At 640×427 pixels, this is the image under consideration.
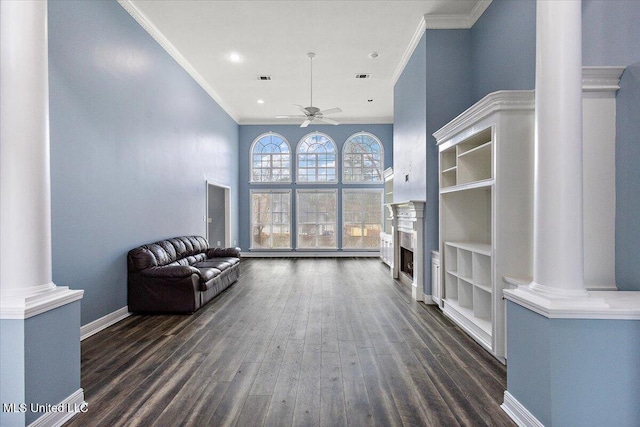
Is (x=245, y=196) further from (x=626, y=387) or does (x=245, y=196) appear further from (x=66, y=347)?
(x=626, y=387)

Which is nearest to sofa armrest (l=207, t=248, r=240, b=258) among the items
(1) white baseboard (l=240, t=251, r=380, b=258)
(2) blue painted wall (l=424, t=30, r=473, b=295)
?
(1) white baseboard (l=240, t=251, r=380, b=258)

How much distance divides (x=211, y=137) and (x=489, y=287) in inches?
246

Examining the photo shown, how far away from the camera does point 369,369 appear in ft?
8.82

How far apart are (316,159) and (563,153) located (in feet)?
26.3

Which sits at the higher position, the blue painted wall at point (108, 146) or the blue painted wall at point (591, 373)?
the blue painted wall at point (108, 146)

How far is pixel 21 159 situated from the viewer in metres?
1.90

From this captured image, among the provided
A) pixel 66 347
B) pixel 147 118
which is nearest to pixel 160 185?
pixel 147 118

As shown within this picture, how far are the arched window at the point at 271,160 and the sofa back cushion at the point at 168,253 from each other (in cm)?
386

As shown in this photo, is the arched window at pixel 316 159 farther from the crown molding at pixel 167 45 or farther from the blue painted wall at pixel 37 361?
the blue painted wall at pixel 37 361

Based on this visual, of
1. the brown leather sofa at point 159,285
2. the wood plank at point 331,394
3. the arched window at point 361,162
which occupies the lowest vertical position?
the wood plank at point 331,394

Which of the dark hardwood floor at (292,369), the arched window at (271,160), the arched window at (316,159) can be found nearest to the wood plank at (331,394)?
the dark hardwood floor at (292,369)

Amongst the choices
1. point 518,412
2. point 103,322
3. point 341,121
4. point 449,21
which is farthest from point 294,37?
point 518,412

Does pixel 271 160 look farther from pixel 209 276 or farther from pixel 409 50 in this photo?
pixel 209 276

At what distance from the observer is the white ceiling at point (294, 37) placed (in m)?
4.33
